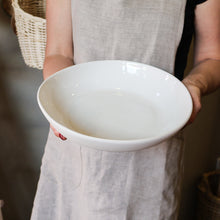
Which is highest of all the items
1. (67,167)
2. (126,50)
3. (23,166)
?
(126,50)

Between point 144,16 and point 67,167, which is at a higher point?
point 144,16

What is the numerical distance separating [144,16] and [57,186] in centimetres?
55

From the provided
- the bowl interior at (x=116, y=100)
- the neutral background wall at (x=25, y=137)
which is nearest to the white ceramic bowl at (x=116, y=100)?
the bowl interior at (x=116, y=100)

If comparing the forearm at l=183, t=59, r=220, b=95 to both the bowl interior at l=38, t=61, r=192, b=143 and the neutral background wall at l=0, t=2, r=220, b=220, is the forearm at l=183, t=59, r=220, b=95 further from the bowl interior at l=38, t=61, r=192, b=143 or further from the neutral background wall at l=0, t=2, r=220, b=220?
the neutral background wall at l=0, t=2, r=220, b=220

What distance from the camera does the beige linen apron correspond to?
2.52ft

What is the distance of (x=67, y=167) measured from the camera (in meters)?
0.91

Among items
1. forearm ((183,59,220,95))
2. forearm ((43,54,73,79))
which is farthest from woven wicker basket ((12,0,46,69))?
forearm ((183,59,220,95))

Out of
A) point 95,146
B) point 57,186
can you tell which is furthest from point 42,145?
point 95,146

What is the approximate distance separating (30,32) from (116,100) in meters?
0.35

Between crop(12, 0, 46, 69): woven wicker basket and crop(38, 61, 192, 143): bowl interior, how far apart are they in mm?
220

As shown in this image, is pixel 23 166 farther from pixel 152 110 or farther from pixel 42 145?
pixel 152 110

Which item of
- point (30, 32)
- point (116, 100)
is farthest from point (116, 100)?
point (30, 32)

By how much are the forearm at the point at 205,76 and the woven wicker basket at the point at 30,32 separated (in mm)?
439

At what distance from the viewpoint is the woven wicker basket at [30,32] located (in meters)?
0.90
